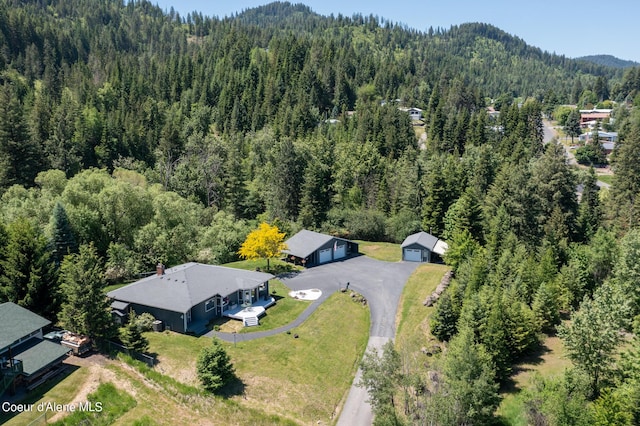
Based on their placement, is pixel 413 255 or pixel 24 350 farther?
pixel 413 255

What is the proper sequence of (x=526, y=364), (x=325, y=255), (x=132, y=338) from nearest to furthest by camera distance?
(x=132, y=338), (x=526, y=364), (x=325, y=255)

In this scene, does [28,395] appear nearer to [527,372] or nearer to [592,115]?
[527,372]

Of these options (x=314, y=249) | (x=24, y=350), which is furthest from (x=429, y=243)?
(x=24, y=350)

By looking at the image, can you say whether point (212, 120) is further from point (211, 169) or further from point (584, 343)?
point (584, 343)

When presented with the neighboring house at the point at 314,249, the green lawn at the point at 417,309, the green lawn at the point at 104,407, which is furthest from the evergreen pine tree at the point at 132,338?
the neighboring house at the point at 314,249

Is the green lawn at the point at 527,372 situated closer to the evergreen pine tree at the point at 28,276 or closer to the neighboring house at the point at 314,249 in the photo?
the neighboring house at the point at 314,249

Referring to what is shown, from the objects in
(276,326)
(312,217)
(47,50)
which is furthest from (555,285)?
Answer: (47,50)
